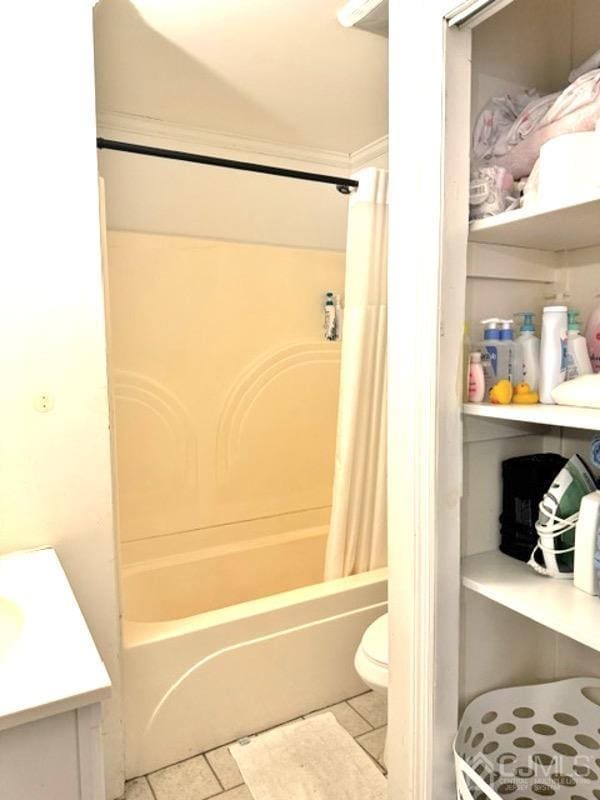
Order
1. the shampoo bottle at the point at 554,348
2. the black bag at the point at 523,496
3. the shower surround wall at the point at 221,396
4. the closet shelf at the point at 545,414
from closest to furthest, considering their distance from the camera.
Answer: the closet shelf at the point at 545,414
the shampoo bottle at the point at 554,348
the black bag at the point at 523,496
the shower surround wall at the point at 221,396

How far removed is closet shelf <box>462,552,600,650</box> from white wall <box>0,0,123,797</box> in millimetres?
1067

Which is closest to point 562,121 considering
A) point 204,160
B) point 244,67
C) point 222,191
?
point 204,160

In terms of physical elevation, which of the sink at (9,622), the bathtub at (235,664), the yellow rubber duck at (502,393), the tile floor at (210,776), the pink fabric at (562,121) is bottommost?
the tile floor at (210,776)

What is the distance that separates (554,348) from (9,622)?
1351mm

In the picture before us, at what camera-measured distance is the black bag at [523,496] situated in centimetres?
141

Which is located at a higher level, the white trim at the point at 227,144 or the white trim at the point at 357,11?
the white trim at the point at 357,11

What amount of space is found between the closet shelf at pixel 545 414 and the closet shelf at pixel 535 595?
0.38 m

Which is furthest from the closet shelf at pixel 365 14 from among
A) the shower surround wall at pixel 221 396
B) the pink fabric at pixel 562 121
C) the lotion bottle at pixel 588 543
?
the lotion bottle at pixel 588 543

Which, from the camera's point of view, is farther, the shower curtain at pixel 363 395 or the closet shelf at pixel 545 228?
the shower curtain at pixel 363 395

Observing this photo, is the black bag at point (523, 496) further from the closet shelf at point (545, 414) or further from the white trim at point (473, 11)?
the white trim at point (473, 11)

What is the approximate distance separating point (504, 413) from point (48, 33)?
153cm

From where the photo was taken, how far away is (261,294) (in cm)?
272

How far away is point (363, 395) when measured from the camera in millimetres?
2078

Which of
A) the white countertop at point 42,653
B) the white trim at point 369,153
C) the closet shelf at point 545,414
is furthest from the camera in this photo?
the white trim at point 369,153
